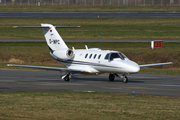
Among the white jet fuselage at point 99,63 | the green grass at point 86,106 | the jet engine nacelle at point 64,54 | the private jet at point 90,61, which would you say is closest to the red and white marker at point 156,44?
the private jet at point 90,61

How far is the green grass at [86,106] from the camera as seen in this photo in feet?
54.1

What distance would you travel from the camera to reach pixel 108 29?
77312mm

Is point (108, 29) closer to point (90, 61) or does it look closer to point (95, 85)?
point (90, 61)

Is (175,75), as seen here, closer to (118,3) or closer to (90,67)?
(90,67)

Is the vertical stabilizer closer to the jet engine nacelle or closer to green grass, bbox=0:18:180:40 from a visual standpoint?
the jet engine nacelle

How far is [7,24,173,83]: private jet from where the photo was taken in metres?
30.6

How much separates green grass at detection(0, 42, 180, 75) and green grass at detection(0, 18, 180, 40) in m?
9.68

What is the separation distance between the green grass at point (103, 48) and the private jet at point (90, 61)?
38.4 ft

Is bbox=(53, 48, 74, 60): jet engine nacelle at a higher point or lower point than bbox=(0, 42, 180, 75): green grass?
higher

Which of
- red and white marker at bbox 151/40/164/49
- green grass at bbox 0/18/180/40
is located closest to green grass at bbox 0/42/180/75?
red and white marker at bbox 151/40/164/49

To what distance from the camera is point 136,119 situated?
15.9m

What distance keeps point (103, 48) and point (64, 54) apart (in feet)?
71.7

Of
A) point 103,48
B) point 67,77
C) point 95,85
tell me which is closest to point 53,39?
point 67,77

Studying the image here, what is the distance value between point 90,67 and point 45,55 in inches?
842
